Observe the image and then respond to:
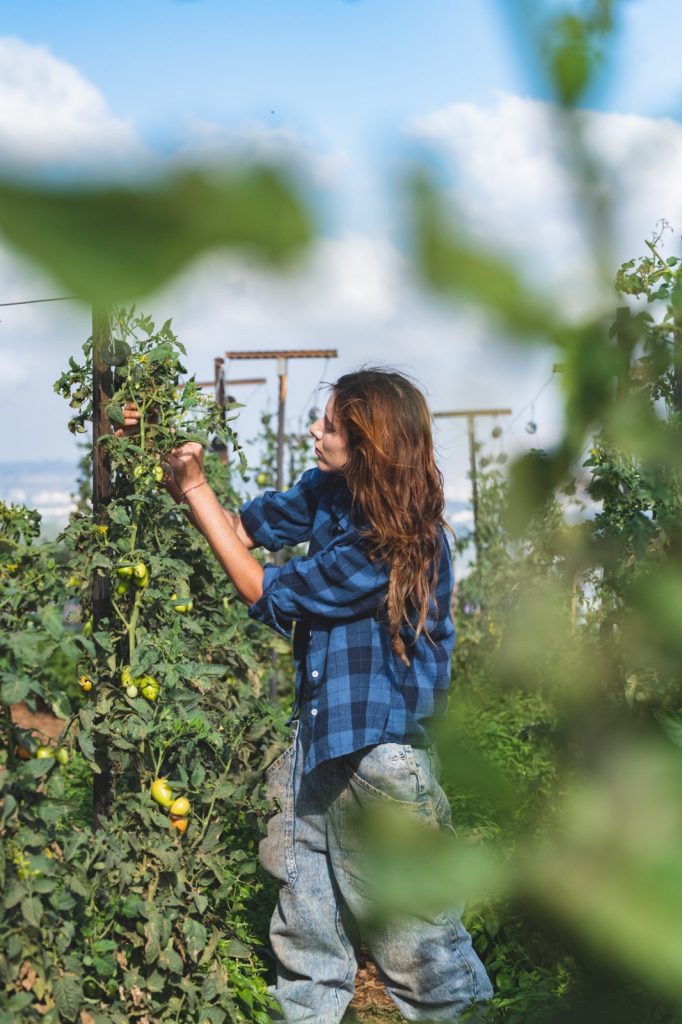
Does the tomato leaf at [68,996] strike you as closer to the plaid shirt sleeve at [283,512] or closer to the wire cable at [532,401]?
the plaid shirt sleeve at [283,512]

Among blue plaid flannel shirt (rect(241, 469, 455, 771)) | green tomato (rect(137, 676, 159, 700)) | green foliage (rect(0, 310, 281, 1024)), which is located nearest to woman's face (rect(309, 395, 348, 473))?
blue plaid flannel shirt (rect(241, 469, 455, 771))

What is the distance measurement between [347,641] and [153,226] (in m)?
1.94

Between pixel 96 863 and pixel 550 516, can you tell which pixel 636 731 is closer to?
pixel 550 516

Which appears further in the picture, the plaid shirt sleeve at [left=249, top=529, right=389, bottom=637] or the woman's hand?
the woman's hand

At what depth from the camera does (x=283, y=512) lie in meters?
2.51

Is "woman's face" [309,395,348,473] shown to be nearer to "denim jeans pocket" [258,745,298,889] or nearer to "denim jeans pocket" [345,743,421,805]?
"denim jeans pocket" [345,743,421,805]

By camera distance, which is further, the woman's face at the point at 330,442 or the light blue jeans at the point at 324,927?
the light blue jeans at the point at 324,927

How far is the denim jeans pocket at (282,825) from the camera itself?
100 inches

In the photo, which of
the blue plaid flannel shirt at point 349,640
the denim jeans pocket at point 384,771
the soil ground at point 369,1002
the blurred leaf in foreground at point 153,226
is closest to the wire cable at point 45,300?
the blurred leaf in foreground at point 153,226

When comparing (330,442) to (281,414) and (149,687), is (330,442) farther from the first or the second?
(281,414)

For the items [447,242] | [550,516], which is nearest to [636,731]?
[550,516]

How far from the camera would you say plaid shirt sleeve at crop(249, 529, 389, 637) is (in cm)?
214

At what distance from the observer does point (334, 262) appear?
0.40 metres

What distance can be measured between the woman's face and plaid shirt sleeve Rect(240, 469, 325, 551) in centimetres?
36
